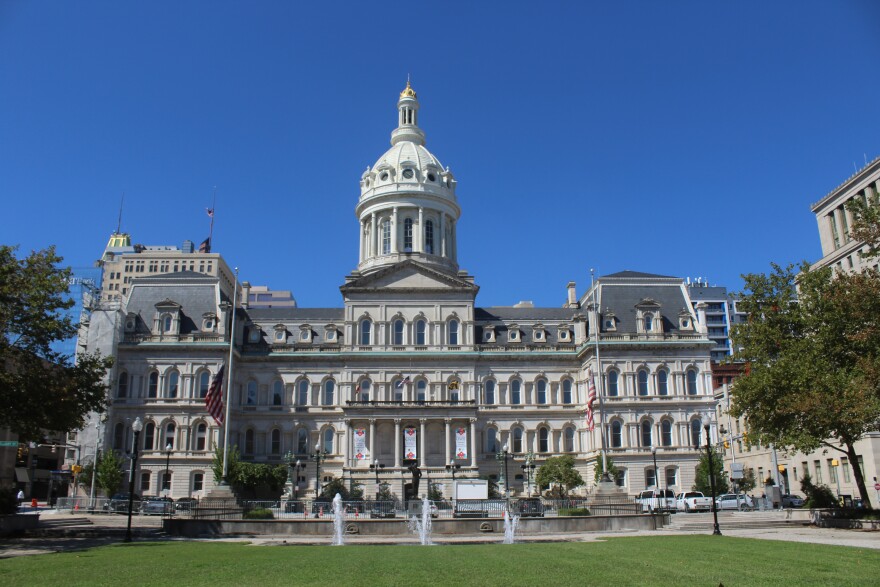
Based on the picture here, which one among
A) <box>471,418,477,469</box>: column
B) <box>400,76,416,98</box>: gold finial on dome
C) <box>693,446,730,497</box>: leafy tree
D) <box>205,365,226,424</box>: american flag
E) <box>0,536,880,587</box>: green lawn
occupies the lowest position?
<box>0,536,880,587</box>: green lawn

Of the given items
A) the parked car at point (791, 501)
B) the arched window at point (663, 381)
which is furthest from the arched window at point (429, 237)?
the parked car at point (791, 501)

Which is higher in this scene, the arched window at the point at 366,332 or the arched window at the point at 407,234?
the arched window at the point at 407,234

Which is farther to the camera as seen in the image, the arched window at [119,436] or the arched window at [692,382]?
the arched window at [692,382]

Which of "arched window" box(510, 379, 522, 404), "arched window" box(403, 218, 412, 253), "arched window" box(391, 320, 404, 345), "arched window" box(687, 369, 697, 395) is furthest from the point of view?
"arched window" box(403, 218, 412, 253)

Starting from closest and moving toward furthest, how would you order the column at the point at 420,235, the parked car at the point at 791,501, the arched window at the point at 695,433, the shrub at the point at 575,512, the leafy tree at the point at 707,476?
1. the shrub at the point at 575,512
2. the parked car at the point at 791,501
3. the leafy tree at the point at 707,476
4. the arched window at the point at 695,433
5. the column at the point at 420,235

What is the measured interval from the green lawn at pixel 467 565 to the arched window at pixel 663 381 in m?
44.9

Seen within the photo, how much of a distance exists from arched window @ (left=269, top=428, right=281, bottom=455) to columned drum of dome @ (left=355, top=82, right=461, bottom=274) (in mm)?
19462

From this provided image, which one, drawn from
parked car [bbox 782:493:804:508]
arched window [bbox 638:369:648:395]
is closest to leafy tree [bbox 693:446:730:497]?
parked car [bbox 782:493:804:508]

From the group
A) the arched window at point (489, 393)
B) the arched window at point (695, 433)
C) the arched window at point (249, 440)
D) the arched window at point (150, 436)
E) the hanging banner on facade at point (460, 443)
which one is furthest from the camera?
the arched window at point (489, 393)

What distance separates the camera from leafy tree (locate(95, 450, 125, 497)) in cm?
5938

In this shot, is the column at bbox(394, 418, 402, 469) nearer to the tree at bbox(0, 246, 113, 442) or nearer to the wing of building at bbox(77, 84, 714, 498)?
the wing of building at bbox(77, 84, 714, 498)

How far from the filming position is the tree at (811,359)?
3297 centimetres

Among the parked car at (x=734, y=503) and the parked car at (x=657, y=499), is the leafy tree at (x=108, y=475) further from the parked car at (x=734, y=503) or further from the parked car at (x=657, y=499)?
the parked car at (x=734, y=503)

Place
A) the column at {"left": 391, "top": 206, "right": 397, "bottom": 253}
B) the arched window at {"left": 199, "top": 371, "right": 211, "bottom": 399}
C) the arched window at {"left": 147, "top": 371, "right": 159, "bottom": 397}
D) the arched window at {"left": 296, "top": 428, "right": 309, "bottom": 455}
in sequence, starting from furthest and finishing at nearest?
the column at {"left": 391, "top": 206, "right": 397, "bottom": 253}, the arched window at {"left": 296, "top": 428, "right": 309, "bottom": 455}, the arched window at {"left": 199, "top": 371, "right": 211, "bottom": 399}, the arched window at {"left": 147, "top": 371, "right": 159, "bottom": 397}
